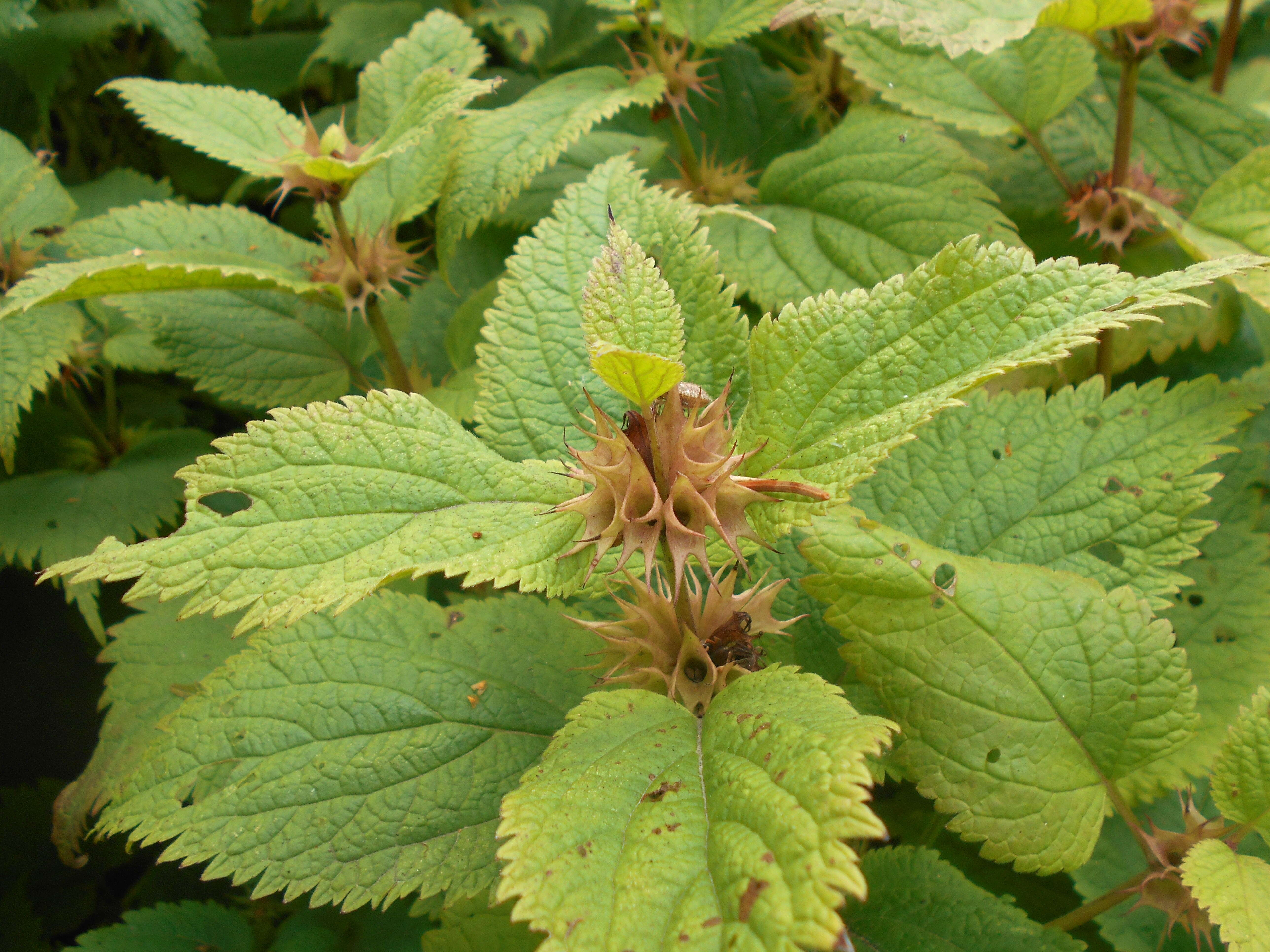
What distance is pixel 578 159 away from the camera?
1.54 m

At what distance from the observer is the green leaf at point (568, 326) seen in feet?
2.93

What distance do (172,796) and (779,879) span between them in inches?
24.8

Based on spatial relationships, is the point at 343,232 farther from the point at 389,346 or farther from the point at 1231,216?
the point at 1231,216

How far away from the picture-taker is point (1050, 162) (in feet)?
4.70

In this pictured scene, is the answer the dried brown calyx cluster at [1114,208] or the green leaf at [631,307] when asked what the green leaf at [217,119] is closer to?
the green leaf at [631,307]

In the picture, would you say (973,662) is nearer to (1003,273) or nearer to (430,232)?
(1003,273)

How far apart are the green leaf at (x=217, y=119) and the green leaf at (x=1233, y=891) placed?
136cm

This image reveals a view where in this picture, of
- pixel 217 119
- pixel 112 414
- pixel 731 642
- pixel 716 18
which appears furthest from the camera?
pixel 112 414

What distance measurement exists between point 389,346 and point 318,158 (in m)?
0.28

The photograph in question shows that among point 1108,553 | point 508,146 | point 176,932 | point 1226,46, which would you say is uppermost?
point 1226,46

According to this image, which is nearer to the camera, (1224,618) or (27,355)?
(1224,618)

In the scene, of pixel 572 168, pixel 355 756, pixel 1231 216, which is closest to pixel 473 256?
pixel 572 168

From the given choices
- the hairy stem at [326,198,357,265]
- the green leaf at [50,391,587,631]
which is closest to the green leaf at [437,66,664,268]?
the hairy stem at [326,198,357,265]

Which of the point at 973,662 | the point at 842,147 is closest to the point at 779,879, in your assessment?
the point at 973,662
